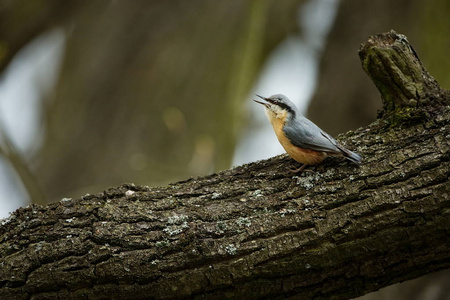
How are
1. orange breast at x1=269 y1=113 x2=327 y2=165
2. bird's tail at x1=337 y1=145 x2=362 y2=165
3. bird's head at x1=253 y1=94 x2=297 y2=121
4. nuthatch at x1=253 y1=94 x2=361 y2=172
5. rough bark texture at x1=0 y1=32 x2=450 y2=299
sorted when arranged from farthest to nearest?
1. bird's head at x1=253 y1=94 x2=297 y2=121
2. orange breast at x1=269 y1=113 x2=327 y2=165
3. nuthatch at x1=253 y1=94 x2=361 y2=172
4. bird's tail at x1=337 y1=145 x2=362 y2=165
5. rough bark texture at x1=0 y1=32 x2=450 y2=299

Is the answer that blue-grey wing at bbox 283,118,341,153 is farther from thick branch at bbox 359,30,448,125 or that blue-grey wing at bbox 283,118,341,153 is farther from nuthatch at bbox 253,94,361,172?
thick branch at bbox 359,30,448,125

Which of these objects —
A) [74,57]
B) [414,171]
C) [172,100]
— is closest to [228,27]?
[172,100]

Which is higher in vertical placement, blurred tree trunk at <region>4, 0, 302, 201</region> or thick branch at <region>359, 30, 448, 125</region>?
blurred tree trunk at <region>4, 0, 302, 201</region>

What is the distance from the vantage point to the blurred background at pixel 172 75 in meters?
5.84

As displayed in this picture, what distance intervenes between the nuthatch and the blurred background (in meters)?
2.05

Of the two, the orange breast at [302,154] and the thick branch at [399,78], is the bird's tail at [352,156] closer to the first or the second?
the orange breast at [302,154]

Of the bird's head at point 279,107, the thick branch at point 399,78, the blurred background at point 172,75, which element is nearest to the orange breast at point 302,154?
the bird's head at point 279,107

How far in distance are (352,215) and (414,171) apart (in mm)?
426

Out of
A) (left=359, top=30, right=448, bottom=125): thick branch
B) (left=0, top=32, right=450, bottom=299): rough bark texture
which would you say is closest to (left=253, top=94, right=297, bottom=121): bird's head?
(left=359, top=30, right=448, bottom=125): thick branch

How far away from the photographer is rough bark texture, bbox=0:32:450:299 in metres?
2.76

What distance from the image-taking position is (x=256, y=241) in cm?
282

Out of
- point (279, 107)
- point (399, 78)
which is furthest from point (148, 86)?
point (399, 78)

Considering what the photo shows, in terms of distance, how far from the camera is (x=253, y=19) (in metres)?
6.14

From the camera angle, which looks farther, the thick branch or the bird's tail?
the thick branch
